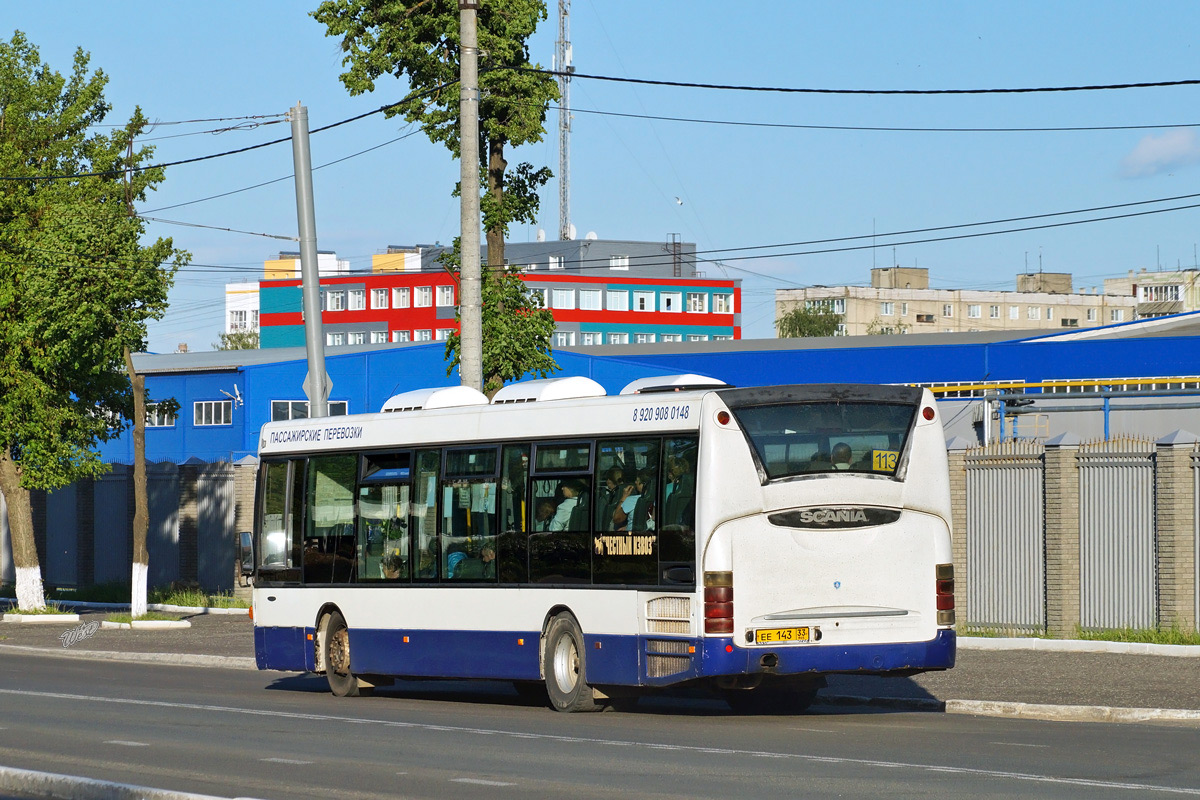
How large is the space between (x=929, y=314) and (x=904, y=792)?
178546mm

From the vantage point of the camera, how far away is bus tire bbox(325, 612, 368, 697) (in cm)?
1945

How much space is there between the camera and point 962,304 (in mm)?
185875

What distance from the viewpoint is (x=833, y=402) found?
15008 mm

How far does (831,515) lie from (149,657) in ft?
47.4

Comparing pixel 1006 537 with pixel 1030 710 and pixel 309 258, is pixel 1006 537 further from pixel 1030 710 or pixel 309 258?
pixel 309 258

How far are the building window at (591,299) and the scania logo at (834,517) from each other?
14715 centimetres

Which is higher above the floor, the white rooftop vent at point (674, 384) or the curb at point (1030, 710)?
the white rooftop vent at point (674, 384)

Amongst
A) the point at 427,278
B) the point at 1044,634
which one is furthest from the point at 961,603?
the point at 427,278

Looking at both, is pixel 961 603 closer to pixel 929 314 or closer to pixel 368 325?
pixel 368 325

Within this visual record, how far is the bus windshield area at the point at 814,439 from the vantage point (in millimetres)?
14844

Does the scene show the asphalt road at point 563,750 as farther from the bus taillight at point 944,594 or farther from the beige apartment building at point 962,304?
the beige apartment building at point 962,304

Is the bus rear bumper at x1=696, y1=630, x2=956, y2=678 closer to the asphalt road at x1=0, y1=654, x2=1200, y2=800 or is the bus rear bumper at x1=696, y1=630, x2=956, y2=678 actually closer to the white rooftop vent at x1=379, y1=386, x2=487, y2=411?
the asphalt road at x1=0, y1=654, x2=1200, y2=800

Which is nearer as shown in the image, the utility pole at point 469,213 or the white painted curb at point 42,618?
the utility pole at point 469,213

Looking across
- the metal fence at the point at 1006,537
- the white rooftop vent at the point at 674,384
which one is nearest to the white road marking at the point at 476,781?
the white rooftop vent at the point at 674,384
